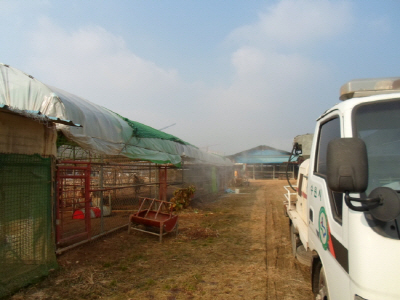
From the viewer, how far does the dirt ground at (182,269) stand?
4340mm

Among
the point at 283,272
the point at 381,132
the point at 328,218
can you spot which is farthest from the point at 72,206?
the point at 381,132

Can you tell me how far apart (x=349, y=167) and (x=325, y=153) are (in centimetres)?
141

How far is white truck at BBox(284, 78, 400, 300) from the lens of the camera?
168 cm

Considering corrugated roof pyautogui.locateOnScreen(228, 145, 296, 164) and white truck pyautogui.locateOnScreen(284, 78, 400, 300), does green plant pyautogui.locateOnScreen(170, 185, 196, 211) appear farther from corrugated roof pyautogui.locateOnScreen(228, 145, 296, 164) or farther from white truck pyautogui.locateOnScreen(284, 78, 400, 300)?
corrugated roof pyautogui.locateOnScreen(228, 145, 296, 164)

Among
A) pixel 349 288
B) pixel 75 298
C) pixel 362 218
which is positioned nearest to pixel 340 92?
pixel 362 218

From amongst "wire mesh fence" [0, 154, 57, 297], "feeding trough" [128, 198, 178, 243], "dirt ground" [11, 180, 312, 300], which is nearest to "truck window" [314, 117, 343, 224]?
"dirt ground" [11, 180, 312, 300]

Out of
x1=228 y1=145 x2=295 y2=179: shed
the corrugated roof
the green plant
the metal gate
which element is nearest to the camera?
the metal gate

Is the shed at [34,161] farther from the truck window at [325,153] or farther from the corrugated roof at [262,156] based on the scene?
the corrugated roof at [262,156]

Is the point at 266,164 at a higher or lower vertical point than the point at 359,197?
lower

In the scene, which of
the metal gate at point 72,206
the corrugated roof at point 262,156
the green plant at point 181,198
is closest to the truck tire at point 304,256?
the metal gate at point 72,206

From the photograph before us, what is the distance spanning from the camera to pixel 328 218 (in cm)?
251

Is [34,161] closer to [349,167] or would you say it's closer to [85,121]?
[85,121]

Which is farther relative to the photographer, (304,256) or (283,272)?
(283,272)

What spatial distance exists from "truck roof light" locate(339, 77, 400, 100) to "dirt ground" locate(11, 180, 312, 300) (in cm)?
304
